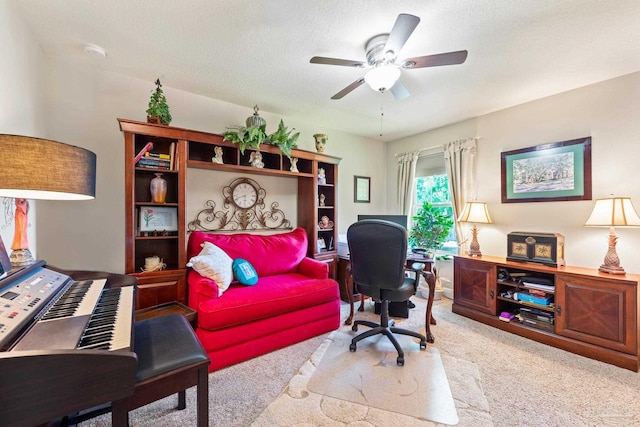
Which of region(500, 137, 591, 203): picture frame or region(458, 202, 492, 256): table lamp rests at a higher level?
region(500, 137, 591, 203): picture frame

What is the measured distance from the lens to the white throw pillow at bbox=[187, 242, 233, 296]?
7.11ft

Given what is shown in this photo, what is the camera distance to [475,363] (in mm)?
2072

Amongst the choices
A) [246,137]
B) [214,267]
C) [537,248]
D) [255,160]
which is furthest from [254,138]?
[537,248]

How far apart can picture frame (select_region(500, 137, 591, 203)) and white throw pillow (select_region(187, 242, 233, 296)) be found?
3.31 meters

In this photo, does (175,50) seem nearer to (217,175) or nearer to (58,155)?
(217,175)

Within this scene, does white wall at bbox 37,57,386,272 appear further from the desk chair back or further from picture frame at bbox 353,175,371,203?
picture frame at bbox 353,175,371,203

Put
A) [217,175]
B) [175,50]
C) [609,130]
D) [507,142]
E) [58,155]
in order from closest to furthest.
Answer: [58,155] → [175,50] → [609,130] → [217,175] → [507,142]

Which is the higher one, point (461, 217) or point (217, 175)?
point (217, 175)

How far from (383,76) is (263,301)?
6.44 ft

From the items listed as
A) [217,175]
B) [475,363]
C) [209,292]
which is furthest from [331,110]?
[475,363]

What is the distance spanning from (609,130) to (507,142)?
0.84 metres

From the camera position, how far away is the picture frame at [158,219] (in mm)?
2354

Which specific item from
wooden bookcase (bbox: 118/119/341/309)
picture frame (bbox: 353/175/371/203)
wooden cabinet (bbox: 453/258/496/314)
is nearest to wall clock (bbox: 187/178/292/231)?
wooden bookcase (bbox: 118/119/341/309)

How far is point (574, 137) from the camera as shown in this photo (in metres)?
2.66
